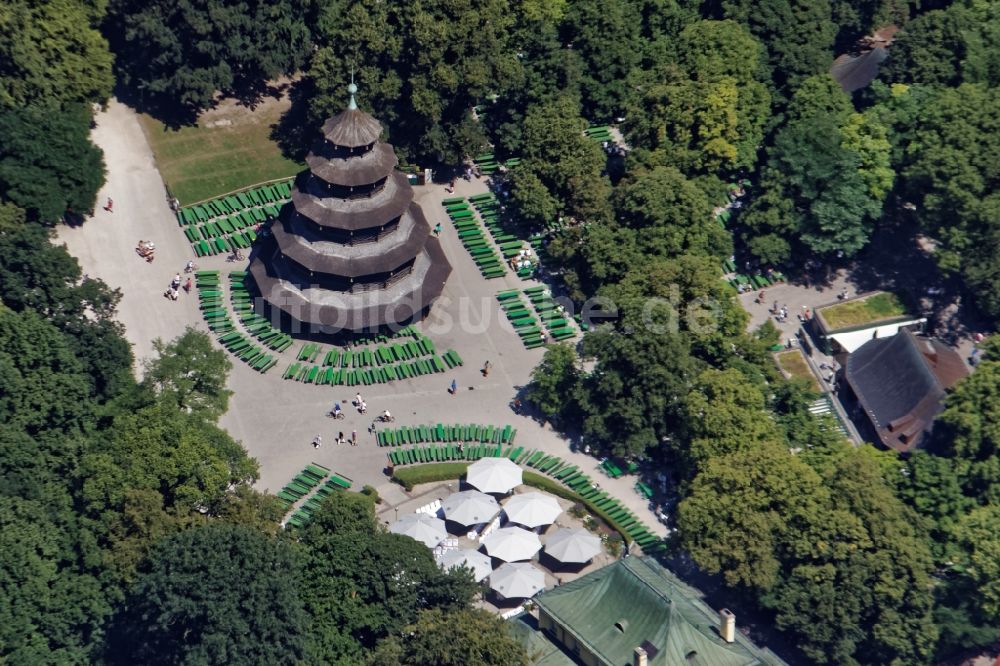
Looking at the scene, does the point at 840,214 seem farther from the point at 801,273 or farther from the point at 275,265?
the point at 275,265

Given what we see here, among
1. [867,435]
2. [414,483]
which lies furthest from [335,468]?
[867,435]

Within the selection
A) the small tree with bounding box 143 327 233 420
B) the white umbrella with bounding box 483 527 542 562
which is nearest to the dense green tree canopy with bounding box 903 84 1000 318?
the white umbrella with bounding box 483 527 542 562

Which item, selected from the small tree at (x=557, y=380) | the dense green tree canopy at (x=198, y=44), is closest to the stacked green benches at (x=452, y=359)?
the small tree at (x=557, y=380)

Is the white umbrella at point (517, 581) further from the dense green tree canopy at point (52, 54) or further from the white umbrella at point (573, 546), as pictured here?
the dense green tree canopy at point (52, 54)

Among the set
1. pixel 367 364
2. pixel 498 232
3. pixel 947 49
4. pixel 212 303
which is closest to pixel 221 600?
pixel 367 364

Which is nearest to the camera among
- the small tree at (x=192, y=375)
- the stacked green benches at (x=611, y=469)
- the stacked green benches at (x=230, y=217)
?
the small tree at (x=192, y=375)

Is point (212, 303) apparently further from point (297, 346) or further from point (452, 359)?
point (452, 359)
